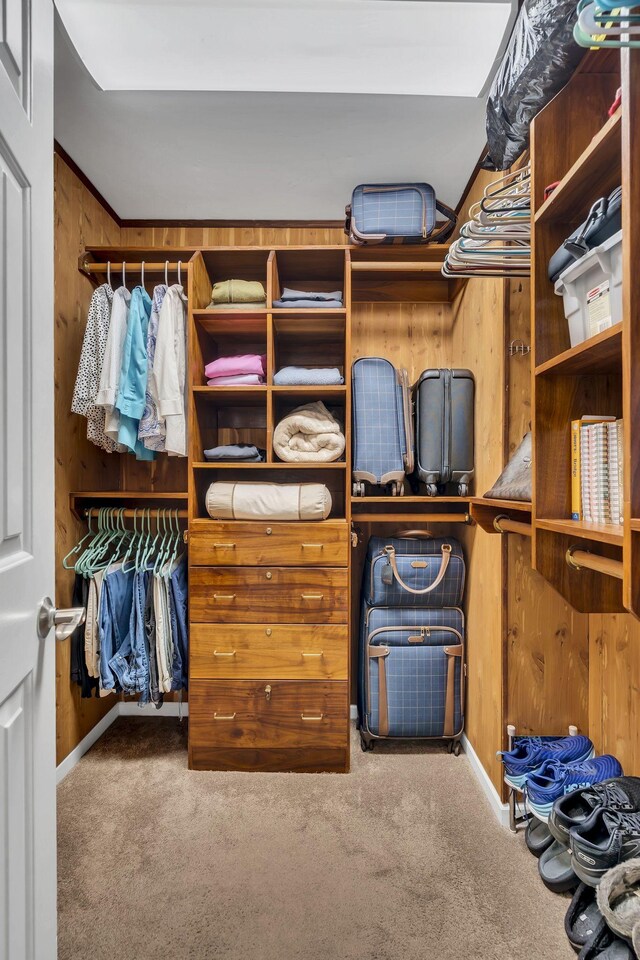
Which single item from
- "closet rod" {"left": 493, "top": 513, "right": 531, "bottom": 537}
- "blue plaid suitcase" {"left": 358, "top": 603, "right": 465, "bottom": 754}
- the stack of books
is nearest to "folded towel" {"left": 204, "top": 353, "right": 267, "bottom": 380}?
"closet rod" {"left": 493, "top": 513, "right": 531, "bottom": 537}

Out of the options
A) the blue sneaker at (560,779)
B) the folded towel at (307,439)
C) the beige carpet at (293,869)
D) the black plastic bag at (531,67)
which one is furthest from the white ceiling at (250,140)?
the beige carpet at (293,869)

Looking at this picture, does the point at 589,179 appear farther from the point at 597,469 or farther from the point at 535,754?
the point at 535,754

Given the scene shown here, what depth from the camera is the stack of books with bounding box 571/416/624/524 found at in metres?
1.03

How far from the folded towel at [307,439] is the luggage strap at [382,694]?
0.88 m

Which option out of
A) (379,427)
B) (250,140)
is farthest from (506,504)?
(250,140)

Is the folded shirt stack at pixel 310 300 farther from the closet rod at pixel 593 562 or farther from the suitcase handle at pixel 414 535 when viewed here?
the closet rod at pixel 593 562

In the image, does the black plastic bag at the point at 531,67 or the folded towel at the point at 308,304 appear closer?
the black plastic bag at the point at 531,67

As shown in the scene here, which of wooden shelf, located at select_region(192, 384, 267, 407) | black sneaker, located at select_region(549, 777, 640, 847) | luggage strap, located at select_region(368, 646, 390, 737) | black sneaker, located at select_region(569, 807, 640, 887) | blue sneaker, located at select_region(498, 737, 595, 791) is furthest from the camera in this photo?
luggage strap, located at select_region(368, 646, 390, 737)

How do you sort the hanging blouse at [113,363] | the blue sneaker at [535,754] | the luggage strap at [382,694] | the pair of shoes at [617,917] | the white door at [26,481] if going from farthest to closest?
the luggage strap at [382,694]
the hanging blouse at [113,363]
the blue sneaker at [535,754]
the pair of shoes at [617,917]
the white door at [26,481]

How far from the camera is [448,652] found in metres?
2.30

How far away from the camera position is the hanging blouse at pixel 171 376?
215 cm

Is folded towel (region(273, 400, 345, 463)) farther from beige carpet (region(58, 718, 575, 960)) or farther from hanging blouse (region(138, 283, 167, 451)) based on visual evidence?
beige carpet (region(58, 718, 575, 960))

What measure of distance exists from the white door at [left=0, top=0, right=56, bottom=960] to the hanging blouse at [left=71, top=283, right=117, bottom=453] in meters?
1.33

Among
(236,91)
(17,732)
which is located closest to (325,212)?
(236,91)
